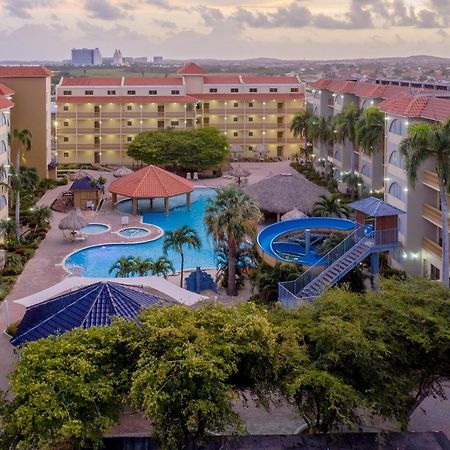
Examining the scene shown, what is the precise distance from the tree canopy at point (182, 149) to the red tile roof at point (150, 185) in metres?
13.6

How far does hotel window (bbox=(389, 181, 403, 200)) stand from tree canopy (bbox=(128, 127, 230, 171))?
3308 cm

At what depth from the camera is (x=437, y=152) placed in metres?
27.2

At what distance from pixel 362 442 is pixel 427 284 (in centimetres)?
551

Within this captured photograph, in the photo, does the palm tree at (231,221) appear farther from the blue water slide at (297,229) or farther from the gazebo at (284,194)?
the gazebo at (284,194)

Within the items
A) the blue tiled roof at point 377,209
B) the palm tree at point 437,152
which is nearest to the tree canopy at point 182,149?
the blue tiled roof at point 377,209

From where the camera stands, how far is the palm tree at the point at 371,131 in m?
45.2

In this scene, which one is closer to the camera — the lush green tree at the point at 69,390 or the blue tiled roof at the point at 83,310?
the lush green tree at the point at 69,390

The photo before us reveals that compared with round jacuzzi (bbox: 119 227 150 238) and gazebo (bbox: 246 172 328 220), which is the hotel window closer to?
gazebo (bbox: 246 172 328 220)

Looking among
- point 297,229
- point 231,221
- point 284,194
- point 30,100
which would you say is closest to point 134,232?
point 284,194

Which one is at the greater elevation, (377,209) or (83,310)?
(377,209)

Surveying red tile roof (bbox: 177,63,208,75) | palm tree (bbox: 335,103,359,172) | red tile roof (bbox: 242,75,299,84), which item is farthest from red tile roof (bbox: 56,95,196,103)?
palm tree (bbox: 335,103,359,172)

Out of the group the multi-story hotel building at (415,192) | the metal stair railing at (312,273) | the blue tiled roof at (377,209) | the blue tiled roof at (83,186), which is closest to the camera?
the metal stair railing at (312,273)

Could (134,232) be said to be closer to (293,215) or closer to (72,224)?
(72,224)

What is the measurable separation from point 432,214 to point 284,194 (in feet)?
57.8
